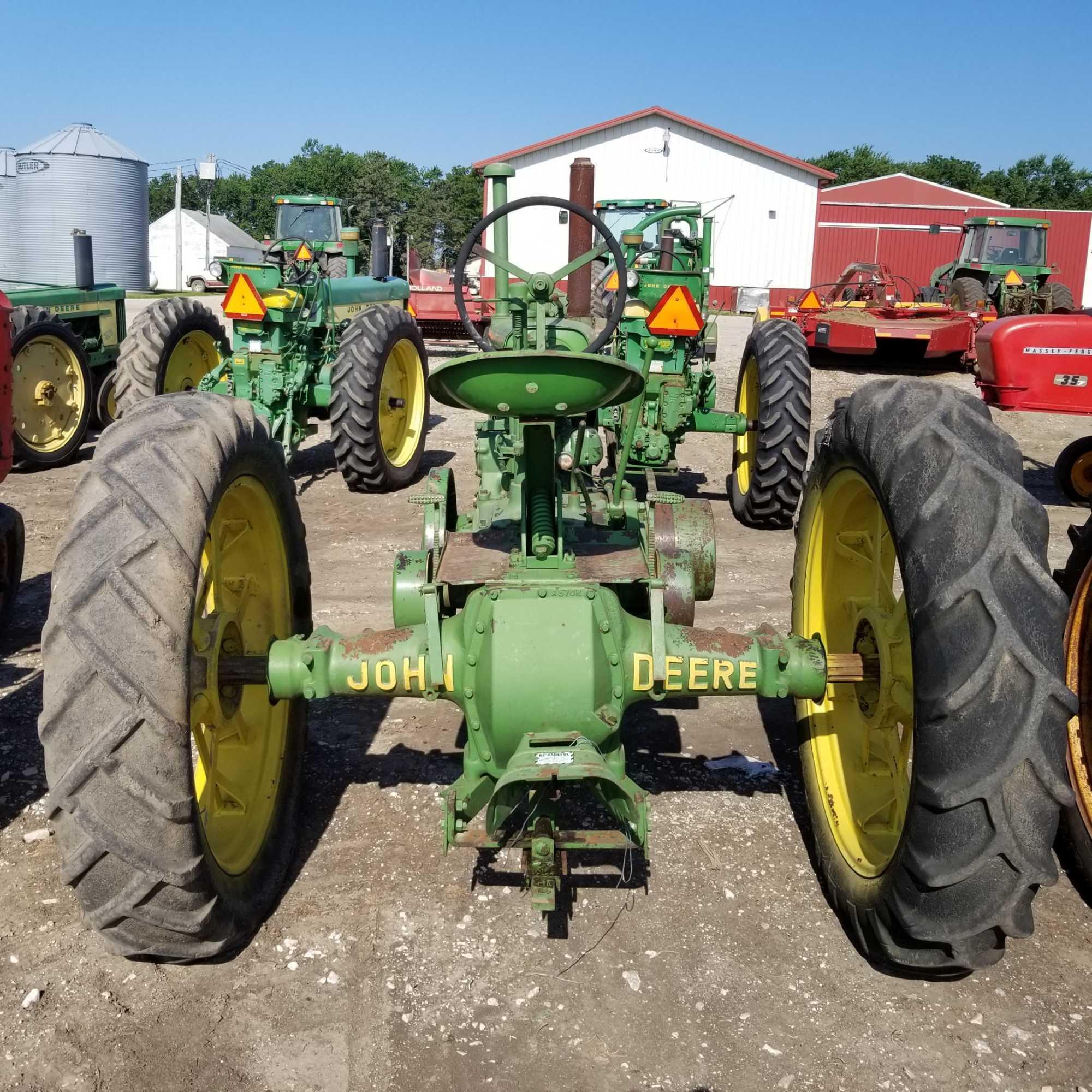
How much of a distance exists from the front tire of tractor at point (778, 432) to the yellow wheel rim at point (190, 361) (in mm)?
4911

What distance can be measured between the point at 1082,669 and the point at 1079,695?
0.26 feet

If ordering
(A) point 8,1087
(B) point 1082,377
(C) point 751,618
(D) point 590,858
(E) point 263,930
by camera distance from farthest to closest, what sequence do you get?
(B) point 1082,377 → (C) point 751,618 → (D) point 590,858 → (E) point 263,930 → (A) point 8,1087

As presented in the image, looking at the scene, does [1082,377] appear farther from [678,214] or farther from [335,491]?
[335,491]

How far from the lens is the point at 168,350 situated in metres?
8.70

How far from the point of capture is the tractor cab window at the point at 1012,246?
59.7 feet

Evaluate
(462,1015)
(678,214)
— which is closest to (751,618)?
(462,1015)

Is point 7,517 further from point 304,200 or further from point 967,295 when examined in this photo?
point 967,295

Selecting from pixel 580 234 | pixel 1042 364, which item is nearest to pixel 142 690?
pixel 580 234

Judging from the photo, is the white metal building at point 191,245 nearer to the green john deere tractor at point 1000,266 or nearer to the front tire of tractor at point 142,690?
the green john deere tractor at point 1000,266

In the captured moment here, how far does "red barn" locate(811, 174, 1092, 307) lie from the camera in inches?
1379

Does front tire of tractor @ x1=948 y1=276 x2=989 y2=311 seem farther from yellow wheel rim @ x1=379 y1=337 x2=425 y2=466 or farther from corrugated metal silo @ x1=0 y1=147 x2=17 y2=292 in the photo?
corrugated metal silo @ x1=0 y1=147 x2=17 y2=292

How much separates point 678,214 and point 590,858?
22.5 ft

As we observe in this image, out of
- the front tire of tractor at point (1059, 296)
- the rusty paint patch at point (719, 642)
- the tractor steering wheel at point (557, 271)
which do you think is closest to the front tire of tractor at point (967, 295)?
the front tire of tractor at point (1059, 296)

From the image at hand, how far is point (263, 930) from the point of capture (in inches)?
113
